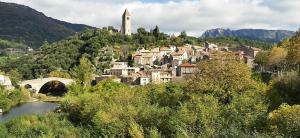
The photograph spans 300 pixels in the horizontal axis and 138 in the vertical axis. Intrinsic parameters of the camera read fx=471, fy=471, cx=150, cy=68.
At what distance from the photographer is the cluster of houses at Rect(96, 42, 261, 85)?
6338 cm

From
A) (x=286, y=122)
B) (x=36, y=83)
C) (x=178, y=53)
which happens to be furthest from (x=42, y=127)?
(x=178, y=53)

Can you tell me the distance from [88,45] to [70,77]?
10049mm

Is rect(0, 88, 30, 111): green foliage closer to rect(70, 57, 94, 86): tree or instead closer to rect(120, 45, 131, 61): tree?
rect(70, 57, 94, 86): tree

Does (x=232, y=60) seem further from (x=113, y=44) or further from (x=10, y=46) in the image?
(x=10, y=46)

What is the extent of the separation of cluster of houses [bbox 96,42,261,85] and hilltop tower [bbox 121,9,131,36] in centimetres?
1263

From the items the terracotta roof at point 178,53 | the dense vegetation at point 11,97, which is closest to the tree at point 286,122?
the dense vegetation at point 11,97

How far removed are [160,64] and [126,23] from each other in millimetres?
17287

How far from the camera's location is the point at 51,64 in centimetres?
7519

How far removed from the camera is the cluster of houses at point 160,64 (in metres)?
63.4

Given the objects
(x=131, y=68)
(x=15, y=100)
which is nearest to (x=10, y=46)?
(x=131, y=68)

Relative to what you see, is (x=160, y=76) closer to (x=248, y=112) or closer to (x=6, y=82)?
(x=6, y=82)

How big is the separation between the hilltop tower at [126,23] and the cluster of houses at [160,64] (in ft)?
41.4

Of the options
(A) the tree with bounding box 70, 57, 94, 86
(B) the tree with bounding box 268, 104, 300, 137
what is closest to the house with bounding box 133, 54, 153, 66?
(A) the tree with bounding box 70, 57, 94, 86

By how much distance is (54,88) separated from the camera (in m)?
72.2
